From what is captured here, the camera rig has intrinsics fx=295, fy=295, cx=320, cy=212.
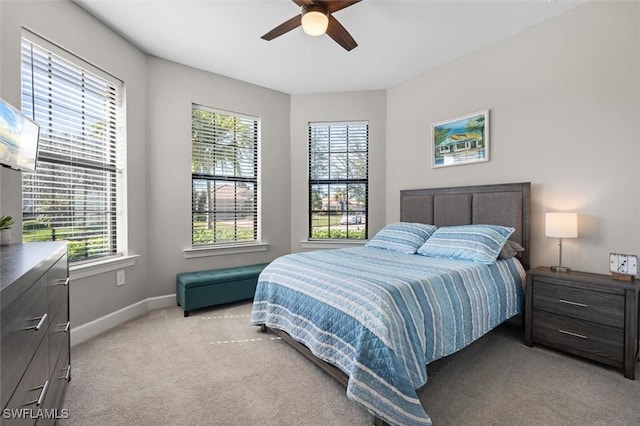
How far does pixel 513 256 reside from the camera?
270 cm

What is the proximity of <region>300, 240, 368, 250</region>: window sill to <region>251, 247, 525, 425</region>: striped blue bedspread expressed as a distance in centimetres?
156

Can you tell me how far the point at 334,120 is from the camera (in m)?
4.32

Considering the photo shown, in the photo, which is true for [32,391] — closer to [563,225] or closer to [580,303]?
[580,303]

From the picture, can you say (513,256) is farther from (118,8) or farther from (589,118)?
(118,8)

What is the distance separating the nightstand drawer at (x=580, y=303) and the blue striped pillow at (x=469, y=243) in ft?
1.43

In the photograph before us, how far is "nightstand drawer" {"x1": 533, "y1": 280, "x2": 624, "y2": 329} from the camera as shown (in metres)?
2.05

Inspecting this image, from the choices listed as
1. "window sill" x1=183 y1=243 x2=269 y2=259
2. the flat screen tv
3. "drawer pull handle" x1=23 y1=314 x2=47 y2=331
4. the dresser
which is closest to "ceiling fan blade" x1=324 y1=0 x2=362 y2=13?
the flat screen tv

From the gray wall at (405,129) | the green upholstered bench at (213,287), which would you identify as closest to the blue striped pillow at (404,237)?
the gray wall at (405,129)

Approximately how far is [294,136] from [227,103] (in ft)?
3.38

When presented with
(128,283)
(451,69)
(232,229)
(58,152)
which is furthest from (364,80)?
(128,283)

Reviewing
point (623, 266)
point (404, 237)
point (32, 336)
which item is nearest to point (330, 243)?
point (404, 237)

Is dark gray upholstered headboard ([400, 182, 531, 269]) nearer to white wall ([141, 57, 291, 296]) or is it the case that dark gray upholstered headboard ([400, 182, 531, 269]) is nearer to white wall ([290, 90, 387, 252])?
white wall ([290, 90, 387, 252])

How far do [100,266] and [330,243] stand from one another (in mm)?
2715

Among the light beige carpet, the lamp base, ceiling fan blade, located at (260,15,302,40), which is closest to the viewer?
the light beige carpet
